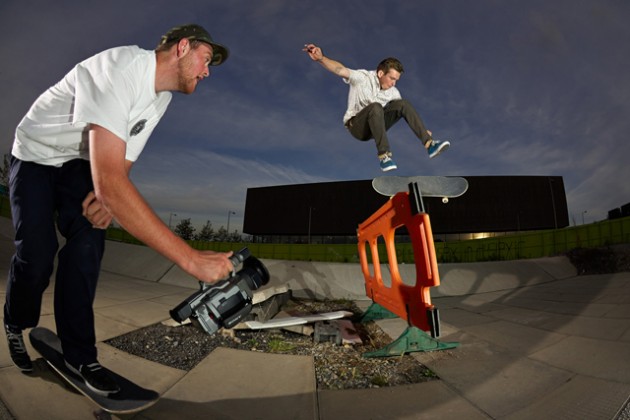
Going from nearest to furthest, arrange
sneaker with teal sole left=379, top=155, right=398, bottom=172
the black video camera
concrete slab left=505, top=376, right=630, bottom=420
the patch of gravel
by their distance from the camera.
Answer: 1. the black video camera
2. concrete slab left=505, top=376, right=630, bottom=420
3. the patch of gravel
4. sneaker with teal sole left=379, top=155, right=398, bottom=172

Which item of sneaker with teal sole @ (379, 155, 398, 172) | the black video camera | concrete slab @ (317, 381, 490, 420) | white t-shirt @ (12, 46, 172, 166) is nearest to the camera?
white t-shirt @ (12, 46, 172, 166)

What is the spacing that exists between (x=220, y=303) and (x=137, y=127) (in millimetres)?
1271

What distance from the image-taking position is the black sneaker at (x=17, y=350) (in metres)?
1.81

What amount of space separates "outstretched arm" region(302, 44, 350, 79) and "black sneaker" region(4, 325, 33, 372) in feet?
12.3

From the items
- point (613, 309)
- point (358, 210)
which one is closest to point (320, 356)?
point (613, 309)

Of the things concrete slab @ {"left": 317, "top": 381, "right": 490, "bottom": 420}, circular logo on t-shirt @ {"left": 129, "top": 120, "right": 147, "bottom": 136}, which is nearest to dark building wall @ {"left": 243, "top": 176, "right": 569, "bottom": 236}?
concrete slab @ {"left": 317, "top": 381, "right": 490, "bottom": 420}

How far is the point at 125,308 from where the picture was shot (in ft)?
13.2

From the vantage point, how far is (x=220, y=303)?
148 cm

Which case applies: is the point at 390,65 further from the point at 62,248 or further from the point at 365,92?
the point at 62,248

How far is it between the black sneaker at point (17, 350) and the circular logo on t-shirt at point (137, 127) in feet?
4.72

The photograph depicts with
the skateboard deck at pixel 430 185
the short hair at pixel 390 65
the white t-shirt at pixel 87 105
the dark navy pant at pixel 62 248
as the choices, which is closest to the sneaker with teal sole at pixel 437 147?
the skateboard deck at pixel 430 185

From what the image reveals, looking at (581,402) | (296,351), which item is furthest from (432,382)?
(296,351)

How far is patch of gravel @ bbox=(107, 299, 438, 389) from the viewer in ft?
8.04

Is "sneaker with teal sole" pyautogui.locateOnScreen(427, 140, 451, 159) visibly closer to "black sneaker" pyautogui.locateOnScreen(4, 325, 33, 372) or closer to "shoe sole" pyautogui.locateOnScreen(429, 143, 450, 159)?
"shoe sole" pyautogui.locateOnScreen(429, 143, 450, 159)
